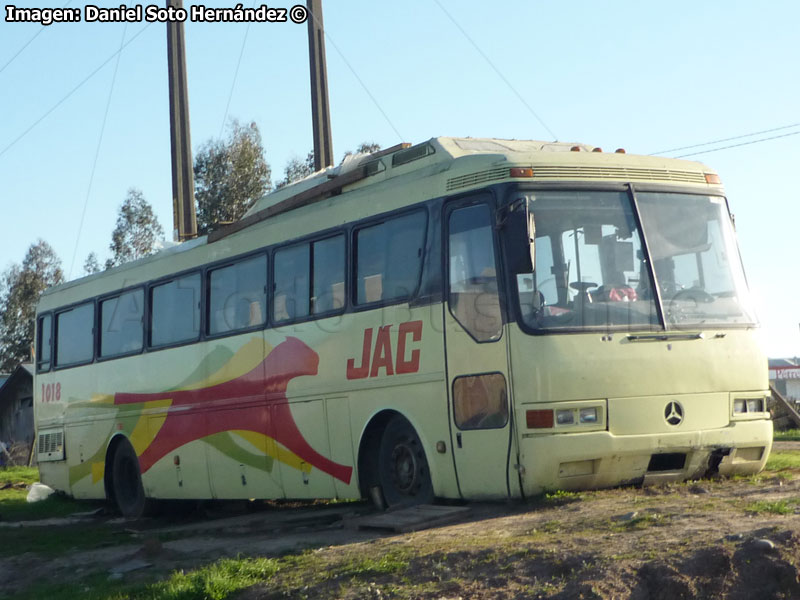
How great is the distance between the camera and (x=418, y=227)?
10891mm

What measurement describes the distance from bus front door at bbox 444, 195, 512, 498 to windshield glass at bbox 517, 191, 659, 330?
0.39 metres

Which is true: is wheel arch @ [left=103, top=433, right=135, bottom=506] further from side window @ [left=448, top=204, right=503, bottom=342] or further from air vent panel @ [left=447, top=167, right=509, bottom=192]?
air vent panel @ [left=447, top=167, right=509, bottom=192]

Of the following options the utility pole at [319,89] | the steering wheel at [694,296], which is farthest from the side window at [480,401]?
the utility pole at [319,89]

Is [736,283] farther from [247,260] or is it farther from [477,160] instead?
[247,260]

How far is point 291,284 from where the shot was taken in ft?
42.1

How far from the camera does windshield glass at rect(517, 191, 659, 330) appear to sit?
9.76 metres

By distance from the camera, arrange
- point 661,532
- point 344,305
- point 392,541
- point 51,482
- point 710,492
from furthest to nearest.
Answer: point 51,482 < point 344,305 < point 710,492 < point 392,541 < point 661,532

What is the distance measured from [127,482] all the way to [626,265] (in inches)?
381

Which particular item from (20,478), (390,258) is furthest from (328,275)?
(20,478)

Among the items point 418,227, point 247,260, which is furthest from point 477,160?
point 247,260

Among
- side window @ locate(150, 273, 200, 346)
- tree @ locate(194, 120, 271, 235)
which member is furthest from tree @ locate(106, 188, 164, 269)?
side window @ locate(150, 273, 200, 346)

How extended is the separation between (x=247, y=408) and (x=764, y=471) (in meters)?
5.93

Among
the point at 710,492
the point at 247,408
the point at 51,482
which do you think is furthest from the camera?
the point at 51,482

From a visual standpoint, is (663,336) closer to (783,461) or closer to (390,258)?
(390,258)
